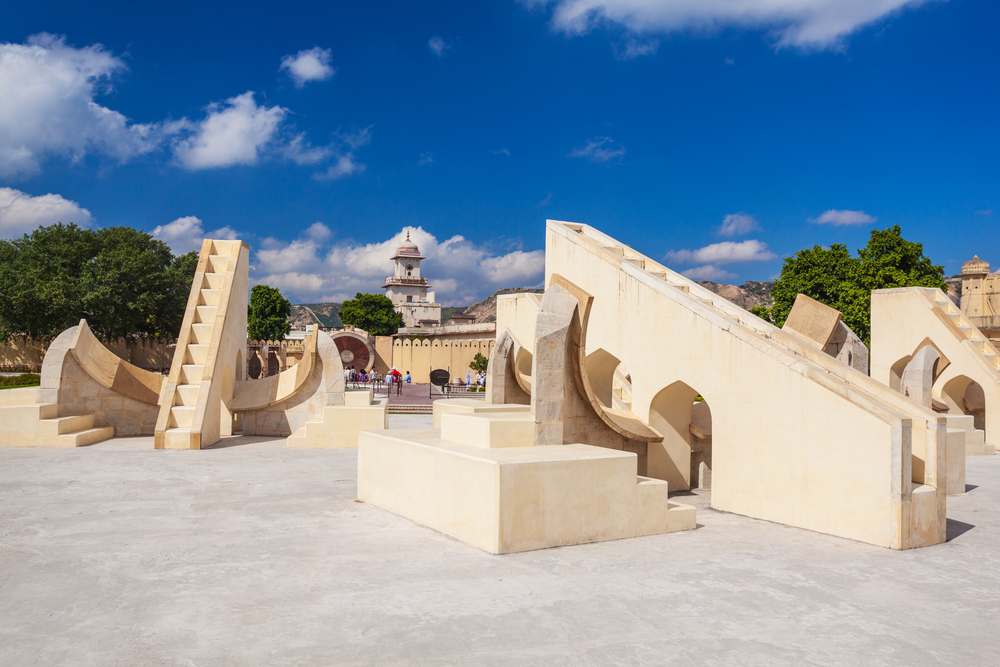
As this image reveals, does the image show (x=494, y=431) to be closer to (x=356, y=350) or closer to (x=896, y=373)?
(x=896, y=373)

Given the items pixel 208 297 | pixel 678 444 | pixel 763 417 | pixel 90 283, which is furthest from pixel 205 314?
pixel 90 283

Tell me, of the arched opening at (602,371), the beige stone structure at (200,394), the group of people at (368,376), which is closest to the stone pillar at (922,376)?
the arched opening at (602,371)

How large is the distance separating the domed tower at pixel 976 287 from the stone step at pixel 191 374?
44010 mm

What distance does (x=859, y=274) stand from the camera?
2819 cm

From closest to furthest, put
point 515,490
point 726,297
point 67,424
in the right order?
point 515,490, point 67,424, point 726,297

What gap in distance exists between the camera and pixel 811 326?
12.9 meters

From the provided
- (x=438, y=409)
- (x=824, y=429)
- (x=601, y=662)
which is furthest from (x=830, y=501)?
(x=438, y=409)

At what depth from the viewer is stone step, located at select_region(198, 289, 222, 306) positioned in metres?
15.6

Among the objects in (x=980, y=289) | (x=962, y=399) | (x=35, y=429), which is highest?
(x=980, y=289)

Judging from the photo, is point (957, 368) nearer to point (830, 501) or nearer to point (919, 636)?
point (830, 501)

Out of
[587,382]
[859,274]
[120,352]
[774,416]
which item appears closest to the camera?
[774,416]

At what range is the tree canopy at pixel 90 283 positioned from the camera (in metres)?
31.8

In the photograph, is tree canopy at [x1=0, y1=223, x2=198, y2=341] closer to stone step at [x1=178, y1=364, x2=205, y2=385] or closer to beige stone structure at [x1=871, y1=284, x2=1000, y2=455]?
stone step at [x1=178, y1=364, x2=205, y2=385]

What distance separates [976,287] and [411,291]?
201 feet
